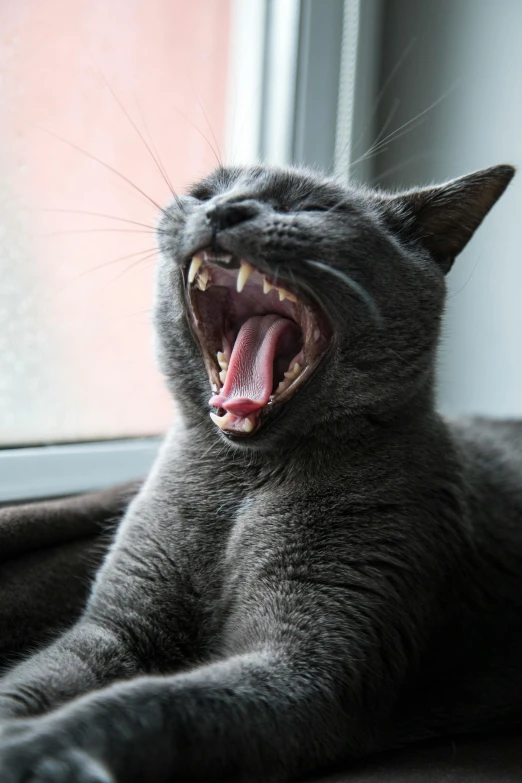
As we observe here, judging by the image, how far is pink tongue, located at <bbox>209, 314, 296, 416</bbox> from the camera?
979mm

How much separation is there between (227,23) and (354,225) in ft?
3.05

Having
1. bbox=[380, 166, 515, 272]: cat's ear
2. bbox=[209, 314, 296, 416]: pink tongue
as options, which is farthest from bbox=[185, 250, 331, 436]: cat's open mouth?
bbox=[380, 166, 515, 272]: cat's ear

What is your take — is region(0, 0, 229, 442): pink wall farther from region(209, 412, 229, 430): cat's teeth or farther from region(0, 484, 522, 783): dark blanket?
region(209, 412, 229, 430): cat's teeth

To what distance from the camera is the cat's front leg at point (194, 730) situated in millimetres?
696

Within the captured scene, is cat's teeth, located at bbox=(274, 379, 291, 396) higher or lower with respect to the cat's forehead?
lower

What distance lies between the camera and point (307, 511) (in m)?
1.00

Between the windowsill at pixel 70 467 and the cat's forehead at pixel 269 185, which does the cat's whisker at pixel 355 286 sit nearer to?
the cat's forehead at pixel 269 185

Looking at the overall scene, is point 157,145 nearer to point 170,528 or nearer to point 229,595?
point 170,528

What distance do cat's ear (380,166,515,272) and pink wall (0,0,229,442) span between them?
463mm

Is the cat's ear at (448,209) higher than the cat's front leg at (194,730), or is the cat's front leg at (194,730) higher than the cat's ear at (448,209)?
the cat's ear at (448,209)

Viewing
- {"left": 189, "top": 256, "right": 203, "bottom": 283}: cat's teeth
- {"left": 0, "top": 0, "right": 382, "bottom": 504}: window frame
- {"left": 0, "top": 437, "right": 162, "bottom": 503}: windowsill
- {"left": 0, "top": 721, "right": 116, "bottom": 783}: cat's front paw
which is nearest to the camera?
{"left": 0, "top": 721, "right": 116, "bottom": 783}: cat's front paw

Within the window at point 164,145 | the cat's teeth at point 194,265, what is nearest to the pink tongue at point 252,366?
the cat's teeth at point 194,265

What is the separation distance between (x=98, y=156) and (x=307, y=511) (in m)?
0.94

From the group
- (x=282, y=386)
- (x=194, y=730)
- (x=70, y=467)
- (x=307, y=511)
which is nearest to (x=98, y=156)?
(x=70, y=467)
